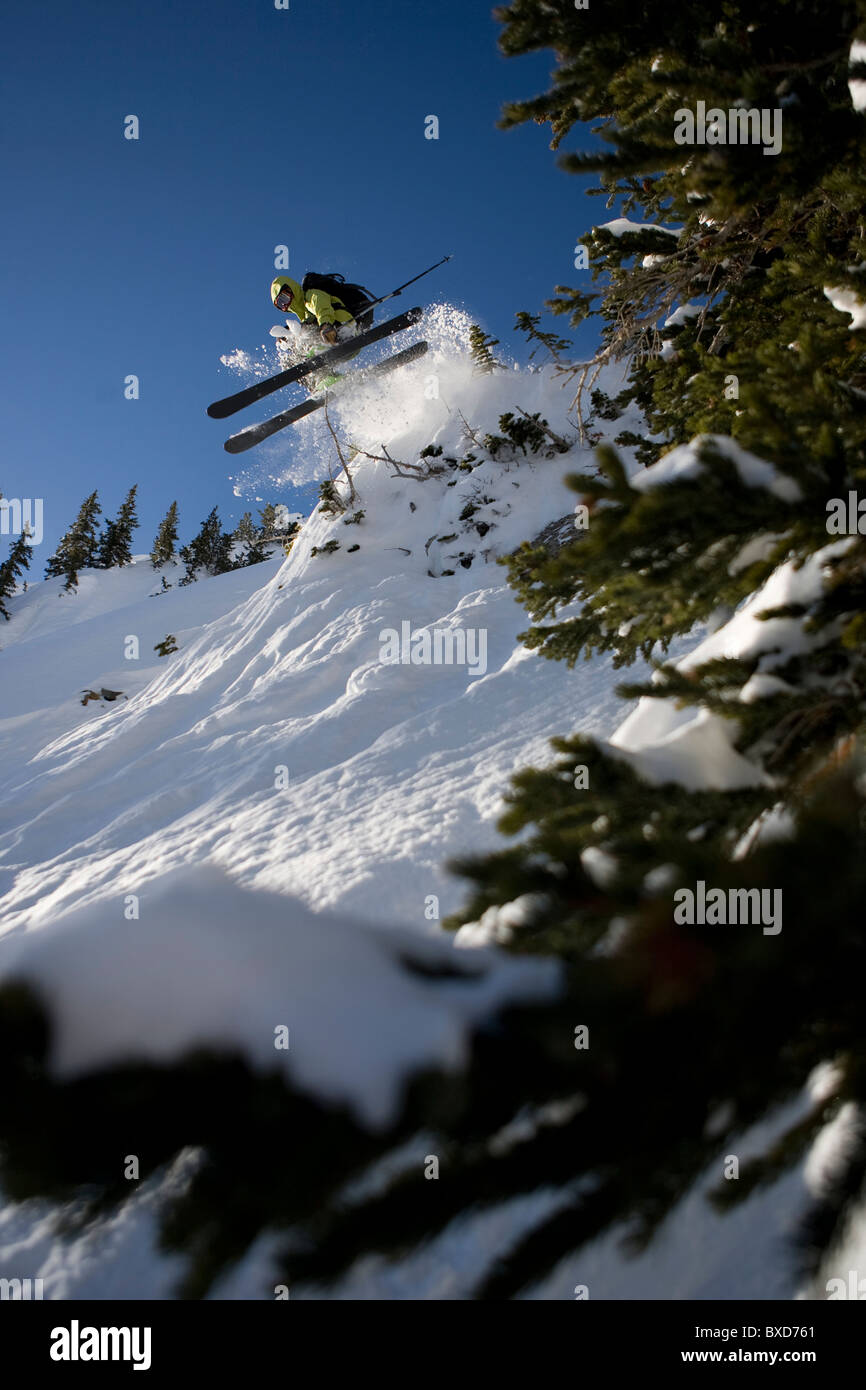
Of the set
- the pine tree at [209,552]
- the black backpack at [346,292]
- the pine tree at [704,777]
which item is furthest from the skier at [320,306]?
the pine tree at [209,552]

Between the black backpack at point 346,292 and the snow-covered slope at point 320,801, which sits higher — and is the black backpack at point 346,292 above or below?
above

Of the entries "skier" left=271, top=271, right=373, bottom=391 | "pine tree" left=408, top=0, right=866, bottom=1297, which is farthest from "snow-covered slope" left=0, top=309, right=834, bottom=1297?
"skier" left=271, top=271, right=373, bottom=391

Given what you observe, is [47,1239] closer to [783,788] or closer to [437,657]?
[783,788]

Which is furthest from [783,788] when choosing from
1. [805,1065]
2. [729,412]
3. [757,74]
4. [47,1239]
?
[47,1239]

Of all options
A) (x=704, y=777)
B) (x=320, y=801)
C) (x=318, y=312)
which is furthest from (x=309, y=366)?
(x=704, y=777)

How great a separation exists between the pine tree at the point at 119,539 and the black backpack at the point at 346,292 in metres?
39.9

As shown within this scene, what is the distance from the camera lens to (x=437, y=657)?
842 cm

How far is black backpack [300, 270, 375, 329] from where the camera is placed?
1703 centimetres

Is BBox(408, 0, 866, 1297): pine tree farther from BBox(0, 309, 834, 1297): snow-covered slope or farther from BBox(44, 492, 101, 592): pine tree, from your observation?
BBox(44, 492, 101, 592): pine tree

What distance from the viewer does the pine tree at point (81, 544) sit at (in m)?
47.3

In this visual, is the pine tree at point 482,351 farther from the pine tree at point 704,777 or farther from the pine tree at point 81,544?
the pine tree at point 81,544

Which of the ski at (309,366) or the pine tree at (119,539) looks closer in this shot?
the ski at (309,366)

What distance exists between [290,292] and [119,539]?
134 feet

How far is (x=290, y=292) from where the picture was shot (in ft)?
53.9
